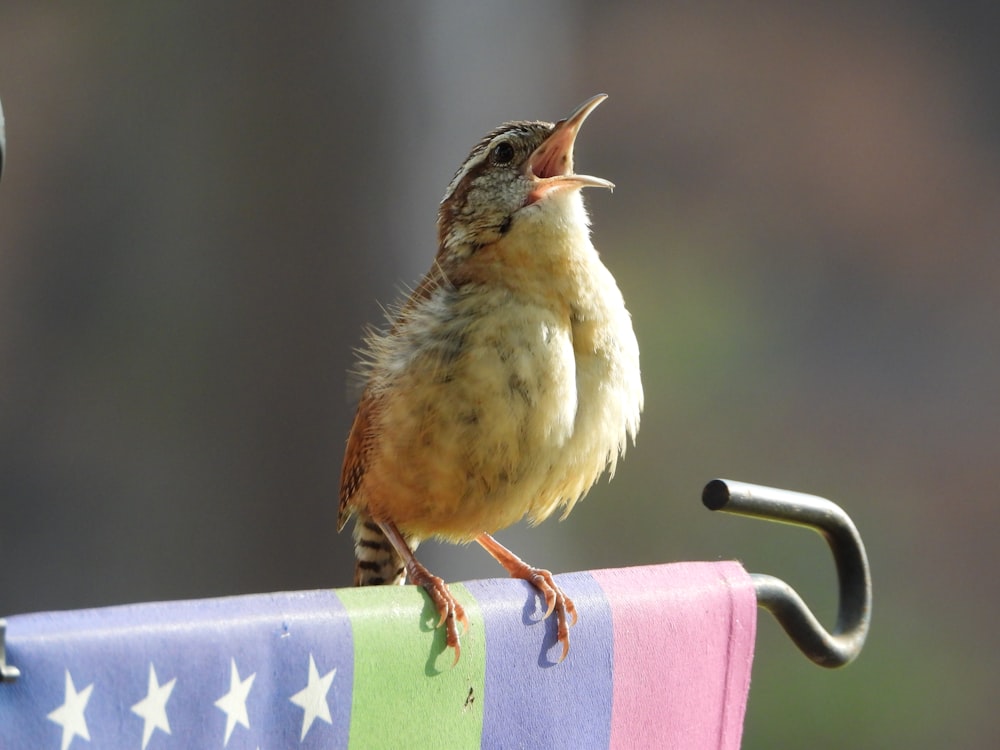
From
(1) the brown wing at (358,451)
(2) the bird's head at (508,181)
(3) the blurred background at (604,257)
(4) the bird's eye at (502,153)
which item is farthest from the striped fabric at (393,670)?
(3) the blurred background at (604,257)

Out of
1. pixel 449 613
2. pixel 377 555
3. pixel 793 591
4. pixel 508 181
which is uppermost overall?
pixel 508 181

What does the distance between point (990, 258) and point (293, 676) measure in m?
4.96

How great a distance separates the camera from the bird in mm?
2211

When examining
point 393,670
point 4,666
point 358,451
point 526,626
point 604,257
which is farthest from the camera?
point 604,257

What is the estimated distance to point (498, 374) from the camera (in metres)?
2.18

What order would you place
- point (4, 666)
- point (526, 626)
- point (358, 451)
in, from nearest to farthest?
point (4, 666)
point (526, 626)
point (358, 451)

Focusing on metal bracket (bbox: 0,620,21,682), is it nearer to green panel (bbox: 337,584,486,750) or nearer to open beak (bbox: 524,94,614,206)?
green panel (bbox: 337,584,486,750)

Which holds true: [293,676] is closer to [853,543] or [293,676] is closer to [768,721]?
[853,543]

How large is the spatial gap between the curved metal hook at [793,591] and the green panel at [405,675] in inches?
17.1

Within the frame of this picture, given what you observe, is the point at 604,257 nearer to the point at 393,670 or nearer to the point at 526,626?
the point at 526,626

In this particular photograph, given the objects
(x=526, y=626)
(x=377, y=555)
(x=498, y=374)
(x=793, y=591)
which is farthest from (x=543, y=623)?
(x=377, y=555)

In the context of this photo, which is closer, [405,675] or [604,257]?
[405,675]

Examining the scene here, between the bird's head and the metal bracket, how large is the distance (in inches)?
63.7

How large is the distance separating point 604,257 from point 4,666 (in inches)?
167
